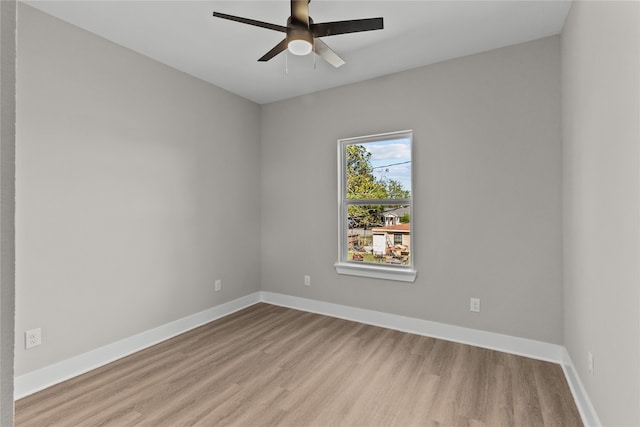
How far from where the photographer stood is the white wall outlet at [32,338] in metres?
2.26

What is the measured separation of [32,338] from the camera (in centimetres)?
229

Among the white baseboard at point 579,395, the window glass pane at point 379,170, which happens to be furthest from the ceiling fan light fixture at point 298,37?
the white baseboard at point 579,395

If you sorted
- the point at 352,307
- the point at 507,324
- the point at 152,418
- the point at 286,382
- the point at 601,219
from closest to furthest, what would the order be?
the point at 601,219 → the point at 152,418 → the point at 286,382 → the point at 507,324 → the point at 352,307

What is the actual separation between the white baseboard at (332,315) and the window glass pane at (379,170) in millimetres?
1307

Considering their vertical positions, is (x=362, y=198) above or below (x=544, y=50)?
below

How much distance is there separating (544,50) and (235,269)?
3.78 m

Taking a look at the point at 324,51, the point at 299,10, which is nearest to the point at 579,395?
the point at 324,51

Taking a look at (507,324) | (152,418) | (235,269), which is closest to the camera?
(152,418)

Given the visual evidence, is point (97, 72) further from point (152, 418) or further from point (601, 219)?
point (601, 219)

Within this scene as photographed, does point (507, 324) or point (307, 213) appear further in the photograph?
point (307, 213)

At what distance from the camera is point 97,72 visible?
268cm

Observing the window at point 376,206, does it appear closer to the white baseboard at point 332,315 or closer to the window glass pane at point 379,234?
the window glass pane at point 379,234

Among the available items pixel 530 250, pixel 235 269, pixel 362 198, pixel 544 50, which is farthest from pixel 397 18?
pixel 235 269

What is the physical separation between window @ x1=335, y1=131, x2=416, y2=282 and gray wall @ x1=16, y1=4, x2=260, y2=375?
1.38m
